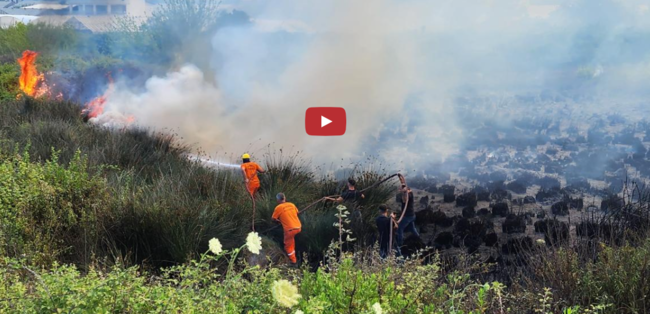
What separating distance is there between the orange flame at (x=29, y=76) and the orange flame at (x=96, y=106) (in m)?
2.26

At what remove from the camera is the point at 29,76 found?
20.0 metres

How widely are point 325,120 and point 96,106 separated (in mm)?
8395

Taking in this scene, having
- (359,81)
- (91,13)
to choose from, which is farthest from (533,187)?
(91,13)

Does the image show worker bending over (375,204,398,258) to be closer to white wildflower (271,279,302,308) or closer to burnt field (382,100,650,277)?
burnt field (382,100,650,277)

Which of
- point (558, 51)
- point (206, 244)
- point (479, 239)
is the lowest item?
point (479, 239)

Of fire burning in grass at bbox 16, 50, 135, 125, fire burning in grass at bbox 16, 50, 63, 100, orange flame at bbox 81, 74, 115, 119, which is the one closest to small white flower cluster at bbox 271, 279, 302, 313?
fire burning in grass at bbox 16, 50, 135, 125

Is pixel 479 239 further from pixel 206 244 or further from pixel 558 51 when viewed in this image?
pixel 558 51

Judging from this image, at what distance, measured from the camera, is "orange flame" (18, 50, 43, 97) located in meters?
19.2

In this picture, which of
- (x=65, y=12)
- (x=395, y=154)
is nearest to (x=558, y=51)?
(x=395, y=154)

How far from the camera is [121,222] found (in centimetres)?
701

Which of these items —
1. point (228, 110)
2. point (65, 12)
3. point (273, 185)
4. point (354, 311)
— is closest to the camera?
point (354, 311)

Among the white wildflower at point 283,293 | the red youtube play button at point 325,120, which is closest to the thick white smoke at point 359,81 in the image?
the red youtube play button at point 325,120

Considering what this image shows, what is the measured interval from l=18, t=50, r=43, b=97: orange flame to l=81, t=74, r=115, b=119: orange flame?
88.9 inches

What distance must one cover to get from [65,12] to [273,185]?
28.8m
